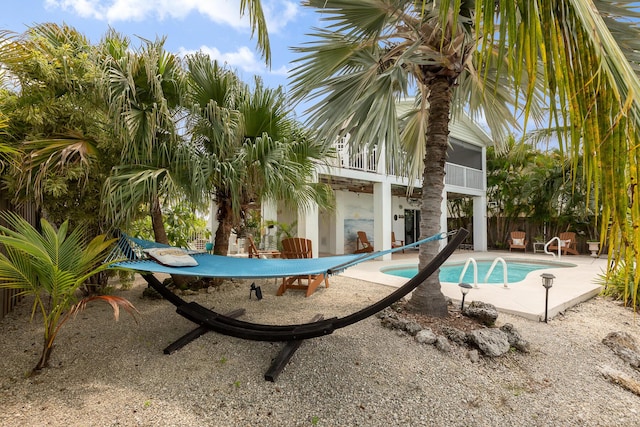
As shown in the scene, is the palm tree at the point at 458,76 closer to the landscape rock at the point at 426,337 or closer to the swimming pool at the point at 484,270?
the landscape rock at the point at 426,337

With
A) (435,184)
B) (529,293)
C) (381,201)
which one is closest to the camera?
(435,184)

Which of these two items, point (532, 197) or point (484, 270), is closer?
point (484, 270)

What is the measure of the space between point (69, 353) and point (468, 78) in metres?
5.85

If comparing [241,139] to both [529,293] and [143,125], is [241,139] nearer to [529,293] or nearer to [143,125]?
[143,125]

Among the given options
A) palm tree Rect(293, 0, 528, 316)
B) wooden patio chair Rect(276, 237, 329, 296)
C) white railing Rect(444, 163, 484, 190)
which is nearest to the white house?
white railing Rect(444, 163, 484, 190)

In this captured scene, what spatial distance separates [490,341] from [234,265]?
2.70 m

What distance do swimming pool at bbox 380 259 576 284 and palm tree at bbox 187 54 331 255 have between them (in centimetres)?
473

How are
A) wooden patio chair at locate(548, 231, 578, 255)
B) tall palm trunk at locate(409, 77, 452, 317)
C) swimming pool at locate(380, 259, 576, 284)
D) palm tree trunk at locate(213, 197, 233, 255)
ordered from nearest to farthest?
tall palm trunk at locate(409, 77, 452, 317)
palm tree trunk at locate(213, 197, 233, 255)
swimming pool at locate(380, 259, 576, 284)
wooden patio chair at locate(548, 231, 578, 255)

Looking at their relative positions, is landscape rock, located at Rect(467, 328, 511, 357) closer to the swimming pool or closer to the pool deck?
the pool deck

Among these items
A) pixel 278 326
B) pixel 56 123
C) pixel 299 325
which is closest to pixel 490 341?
pixel 299 325

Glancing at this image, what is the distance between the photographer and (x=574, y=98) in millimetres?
873

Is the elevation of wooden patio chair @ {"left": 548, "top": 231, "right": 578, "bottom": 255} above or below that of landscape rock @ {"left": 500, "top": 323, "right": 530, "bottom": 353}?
above

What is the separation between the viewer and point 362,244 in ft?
41.4

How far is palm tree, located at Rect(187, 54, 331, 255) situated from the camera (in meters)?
3.91
